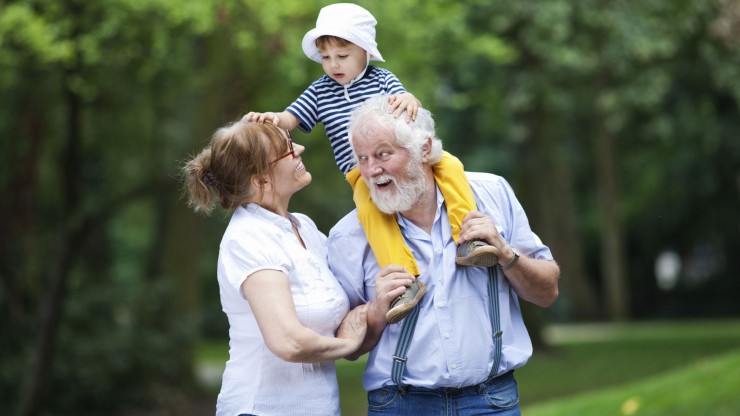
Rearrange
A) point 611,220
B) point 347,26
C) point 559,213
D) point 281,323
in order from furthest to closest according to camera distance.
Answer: point 611,220, point 559,213, point 347,26, point 281,323

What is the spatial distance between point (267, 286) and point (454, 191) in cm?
71

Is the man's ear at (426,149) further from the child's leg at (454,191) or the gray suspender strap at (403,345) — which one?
the gray suspender strap at (403,345)

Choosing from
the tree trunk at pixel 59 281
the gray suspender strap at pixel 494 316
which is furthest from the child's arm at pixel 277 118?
the tree trunk at pixel 59 281

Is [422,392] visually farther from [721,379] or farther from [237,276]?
[721,379]

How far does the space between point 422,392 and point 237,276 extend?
0.72 metres

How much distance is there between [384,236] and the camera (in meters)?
3.65

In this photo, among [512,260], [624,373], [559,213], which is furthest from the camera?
[559,213]

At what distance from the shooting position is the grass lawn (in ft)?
29.4

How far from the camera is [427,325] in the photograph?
3615 millimetres

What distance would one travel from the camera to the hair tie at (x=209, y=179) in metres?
3.61

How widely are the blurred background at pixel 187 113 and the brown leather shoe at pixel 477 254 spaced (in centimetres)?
387

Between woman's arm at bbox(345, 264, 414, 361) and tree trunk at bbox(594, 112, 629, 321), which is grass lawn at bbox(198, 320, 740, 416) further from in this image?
woman's arm at bbox(345, 264, 414, 361)

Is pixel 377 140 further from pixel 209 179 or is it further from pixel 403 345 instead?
pixel 403 345

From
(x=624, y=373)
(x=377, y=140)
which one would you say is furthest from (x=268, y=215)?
(x=624, y=373)
